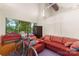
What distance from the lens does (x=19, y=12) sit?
1499 mm

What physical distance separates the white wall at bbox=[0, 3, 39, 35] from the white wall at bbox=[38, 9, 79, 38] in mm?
181

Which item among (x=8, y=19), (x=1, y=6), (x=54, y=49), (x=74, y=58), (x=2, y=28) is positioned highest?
(x=1, y=6)

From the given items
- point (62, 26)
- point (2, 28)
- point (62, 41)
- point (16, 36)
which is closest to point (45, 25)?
point (62, 26)

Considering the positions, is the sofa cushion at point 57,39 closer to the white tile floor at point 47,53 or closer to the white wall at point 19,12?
the white tile floor at point 47,53

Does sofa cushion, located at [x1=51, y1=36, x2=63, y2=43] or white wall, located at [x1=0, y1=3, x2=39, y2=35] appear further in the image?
sofa cushion, located at [x1=51, y1=36, x2=63, y2=43]

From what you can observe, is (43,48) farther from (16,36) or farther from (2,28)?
(2,28)

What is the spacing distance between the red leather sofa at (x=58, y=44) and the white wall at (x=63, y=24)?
0.22 feet

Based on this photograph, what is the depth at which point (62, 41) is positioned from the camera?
1529mm

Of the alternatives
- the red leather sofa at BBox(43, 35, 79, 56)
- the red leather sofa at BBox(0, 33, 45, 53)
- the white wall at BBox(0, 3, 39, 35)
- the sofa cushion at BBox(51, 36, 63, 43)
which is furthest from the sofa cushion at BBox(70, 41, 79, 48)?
the white wall at BBox(0, 3, 39, 35)

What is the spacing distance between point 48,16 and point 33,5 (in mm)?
293

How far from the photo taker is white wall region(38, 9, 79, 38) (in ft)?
4.90

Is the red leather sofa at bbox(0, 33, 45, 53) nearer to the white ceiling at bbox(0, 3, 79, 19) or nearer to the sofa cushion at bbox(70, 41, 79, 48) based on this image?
the white ceiling at bbox(0, 3, 79, 19)

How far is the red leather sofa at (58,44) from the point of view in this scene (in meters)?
1.45

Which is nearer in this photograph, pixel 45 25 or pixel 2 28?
pixel 2 28
